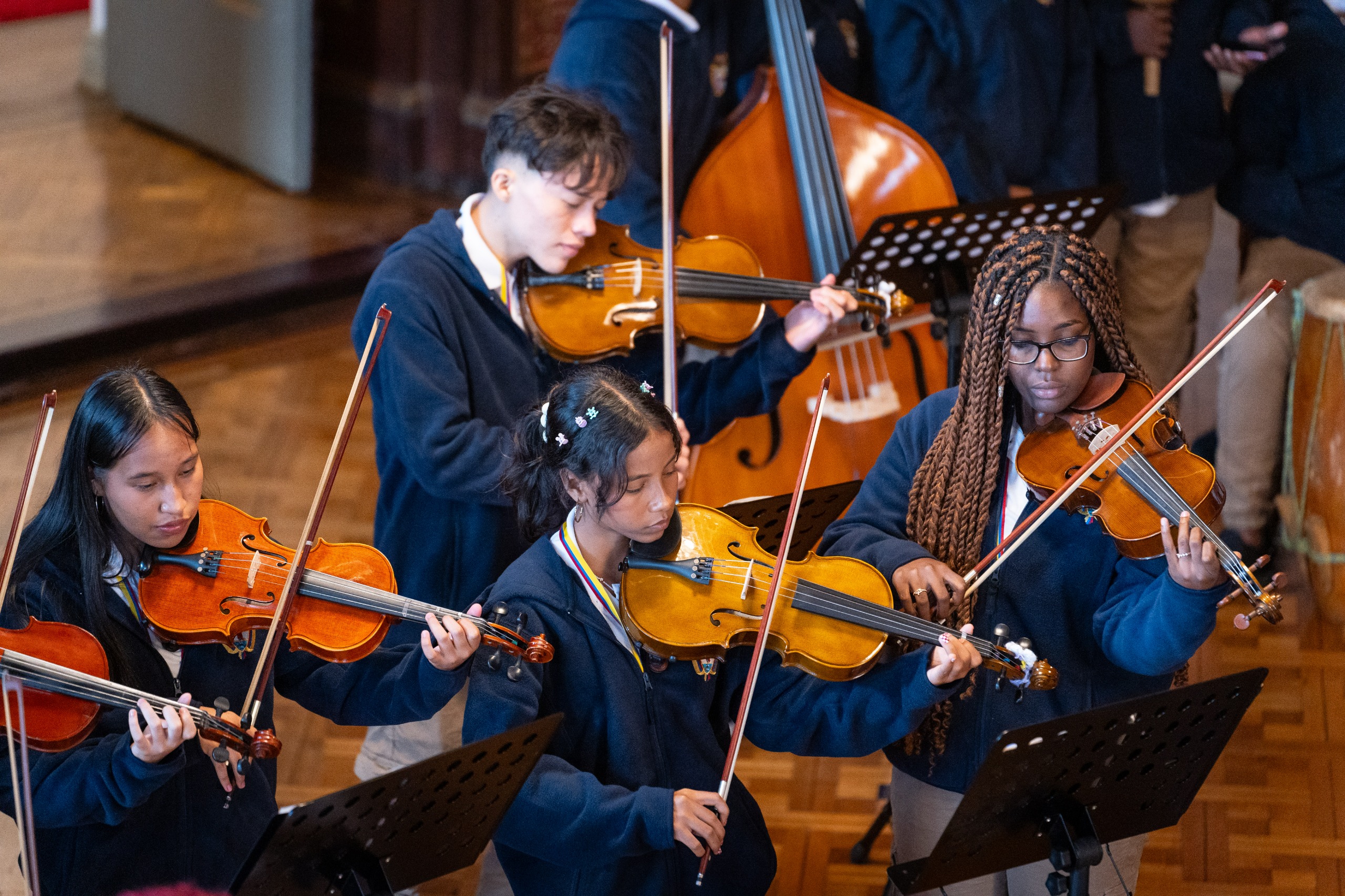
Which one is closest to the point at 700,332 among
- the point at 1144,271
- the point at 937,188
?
the point at 937,188

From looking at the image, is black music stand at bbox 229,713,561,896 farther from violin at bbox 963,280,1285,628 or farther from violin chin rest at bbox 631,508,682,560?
violin at bbox 963,280,1285,628

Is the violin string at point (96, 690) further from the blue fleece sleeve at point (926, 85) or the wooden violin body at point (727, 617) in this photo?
the blue fleece sleeve at point (926, 85)

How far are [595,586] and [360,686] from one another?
0.35 meters

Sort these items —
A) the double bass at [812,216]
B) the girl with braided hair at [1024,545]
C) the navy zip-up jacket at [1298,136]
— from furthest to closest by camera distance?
the navy zip-up jacket at [1298,136] < the double bass at [812,216] < the girl with braided hair at [1024,545]

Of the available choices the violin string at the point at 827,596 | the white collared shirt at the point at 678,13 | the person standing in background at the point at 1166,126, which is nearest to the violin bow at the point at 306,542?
the violin string at the point at 827,596

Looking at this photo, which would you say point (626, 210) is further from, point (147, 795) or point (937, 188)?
point (147, 795)

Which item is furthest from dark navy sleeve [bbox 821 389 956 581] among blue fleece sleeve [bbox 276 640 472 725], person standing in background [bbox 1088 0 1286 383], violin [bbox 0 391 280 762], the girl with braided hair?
person standing in background [bbox 1088 0 1286 383]

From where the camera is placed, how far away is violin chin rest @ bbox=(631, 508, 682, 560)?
5.88ft

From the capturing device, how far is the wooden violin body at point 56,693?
164 cm

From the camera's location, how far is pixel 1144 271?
143 inches

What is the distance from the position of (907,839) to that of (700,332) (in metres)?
0.85

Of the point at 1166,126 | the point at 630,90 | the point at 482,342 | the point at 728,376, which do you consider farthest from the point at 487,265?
the point at 1166,126

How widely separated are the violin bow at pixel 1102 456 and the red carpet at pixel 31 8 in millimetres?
5837

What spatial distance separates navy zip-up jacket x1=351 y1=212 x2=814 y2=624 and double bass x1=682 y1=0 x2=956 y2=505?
24 centimetres
